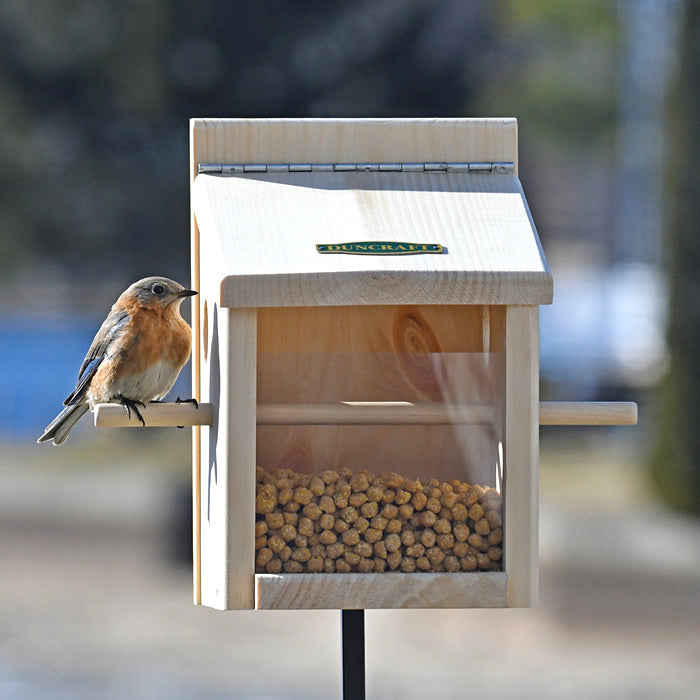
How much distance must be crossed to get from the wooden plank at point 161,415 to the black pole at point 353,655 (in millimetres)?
510

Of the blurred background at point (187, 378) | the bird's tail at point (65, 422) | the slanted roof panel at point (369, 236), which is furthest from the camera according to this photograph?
the blurred background at point (187, 378)

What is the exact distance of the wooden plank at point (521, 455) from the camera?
112 inches

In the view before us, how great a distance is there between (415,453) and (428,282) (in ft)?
1.36

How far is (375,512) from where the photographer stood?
2.85 meters

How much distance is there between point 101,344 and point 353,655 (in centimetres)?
115

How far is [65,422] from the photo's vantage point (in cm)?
380

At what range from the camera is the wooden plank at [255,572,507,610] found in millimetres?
2783

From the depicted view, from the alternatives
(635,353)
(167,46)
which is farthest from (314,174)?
(635,353)

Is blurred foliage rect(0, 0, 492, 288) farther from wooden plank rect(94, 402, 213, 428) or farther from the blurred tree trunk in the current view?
wooden plank rect(94, 402, 213, 428)

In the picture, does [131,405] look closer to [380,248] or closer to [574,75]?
[380,248]

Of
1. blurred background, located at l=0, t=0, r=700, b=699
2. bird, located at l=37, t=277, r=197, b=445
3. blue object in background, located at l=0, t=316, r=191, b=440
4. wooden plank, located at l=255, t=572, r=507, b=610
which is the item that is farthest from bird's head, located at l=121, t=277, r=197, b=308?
blue object in background, located at l=0, t=316, r=191, b=440

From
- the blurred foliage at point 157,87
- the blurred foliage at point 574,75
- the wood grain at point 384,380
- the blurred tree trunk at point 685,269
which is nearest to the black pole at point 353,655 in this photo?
the wood grain at point 384,380

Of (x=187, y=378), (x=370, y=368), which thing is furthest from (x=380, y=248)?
(x=187, y=378)

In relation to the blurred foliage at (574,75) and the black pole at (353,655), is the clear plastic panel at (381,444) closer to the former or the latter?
the black pole at (353,655)
